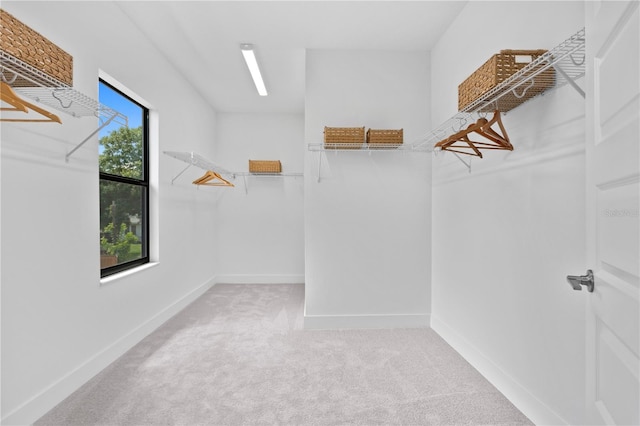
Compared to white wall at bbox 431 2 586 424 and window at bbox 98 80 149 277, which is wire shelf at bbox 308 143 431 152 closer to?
white wall at bbox 431 2 586 424

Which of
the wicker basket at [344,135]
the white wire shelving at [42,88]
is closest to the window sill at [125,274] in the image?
the white wire shelving at [42,88]

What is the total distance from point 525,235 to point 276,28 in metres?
2.63

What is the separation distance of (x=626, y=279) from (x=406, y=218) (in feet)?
8.40

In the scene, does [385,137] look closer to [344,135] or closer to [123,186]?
[344,135]

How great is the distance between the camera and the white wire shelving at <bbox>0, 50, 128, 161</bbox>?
4.54ft

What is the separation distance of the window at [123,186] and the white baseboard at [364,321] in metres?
1.83

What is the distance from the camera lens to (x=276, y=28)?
290cm

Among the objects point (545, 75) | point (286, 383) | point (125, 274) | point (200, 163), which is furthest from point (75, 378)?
point (545, 75)

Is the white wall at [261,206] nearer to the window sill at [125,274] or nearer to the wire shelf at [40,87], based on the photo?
the window sill at [125,274]

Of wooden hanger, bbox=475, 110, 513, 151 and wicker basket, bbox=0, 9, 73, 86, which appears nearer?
wicker basket, bbox=0, 9, 73, 86

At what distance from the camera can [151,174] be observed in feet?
10.9

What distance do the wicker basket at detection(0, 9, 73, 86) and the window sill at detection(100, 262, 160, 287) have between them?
1.46 meters

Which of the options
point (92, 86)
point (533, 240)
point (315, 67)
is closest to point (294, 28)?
point (315, 67)

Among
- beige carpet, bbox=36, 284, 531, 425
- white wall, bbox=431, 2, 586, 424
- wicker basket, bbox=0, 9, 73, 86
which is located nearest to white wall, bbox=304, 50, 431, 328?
beige carpet, bbox=36, 284, 531, 425
